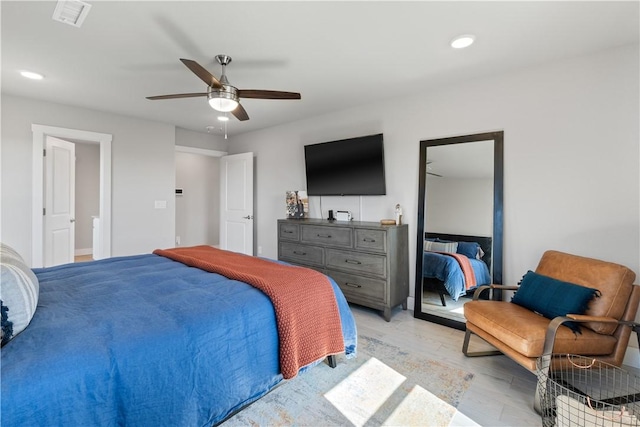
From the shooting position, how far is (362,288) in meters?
3.34

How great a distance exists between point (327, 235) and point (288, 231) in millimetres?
666

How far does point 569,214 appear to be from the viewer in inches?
101

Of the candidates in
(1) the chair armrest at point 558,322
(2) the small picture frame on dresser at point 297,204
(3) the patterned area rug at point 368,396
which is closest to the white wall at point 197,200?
(2) the small picture frame on dresser at point 297,204

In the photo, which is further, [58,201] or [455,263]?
[58,201]

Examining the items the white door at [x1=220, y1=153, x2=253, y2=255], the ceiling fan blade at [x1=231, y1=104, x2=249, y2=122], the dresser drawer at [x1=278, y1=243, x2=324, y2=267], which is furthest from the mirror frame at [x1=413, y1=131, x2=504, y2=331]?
the white door at [x1=220, y1=153, x2=253, y2=255]

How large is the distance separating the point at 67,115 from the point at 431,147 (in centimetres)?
454

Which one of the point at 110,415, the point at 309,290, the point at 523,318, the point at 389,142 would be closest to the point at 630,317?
the point at 523,318

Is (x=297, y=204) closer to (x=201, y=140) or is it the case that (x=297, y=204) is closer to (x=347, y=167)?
(x=347, y=167)

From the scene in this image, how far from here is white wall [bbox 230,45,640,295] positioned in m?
2.36

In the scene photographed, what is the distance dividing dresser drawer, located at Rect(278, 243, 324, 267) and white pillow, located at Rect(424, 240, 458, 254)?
122 centimetres

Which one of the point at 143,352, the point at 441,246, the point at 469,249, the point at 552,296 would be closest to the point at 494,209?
the point at 469,249

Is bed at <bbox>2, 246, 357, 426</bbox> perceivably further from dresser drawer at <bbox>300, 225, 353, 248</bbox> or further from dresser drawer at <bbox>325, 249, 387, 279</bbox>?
dresser drawer at <bbox>300, 225, 353, 248</bbox>

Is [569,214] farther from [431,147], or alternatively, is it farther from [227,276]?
[227,276]

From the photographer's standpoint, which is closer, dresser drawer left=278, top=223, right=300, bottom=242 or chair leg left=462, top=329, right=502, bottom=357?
chair leg left=462, top=329, right=502, bottom=357
